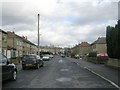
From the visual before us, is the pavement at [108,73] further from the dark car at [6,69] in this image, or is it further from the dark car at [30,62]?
the dark car at [6,69]

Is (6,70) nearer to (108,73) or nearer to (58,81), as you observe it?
(58,81)

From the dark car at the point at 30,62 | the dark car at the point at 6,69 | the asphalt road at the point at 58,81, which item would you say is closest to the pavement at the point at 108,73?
the asphalt road at the point at 58,81

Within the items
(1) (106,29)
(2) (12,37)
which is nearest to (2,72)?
(1) (106,29)

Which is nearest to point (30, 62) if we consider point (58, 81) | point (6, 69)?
point (58, 81)

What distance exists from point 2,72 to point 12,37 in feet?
208

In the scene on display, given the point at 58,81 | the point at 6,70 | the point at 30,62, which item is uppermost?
the point at 30,62

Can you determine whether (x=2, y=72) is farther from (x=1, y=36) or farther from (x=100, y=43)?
(x=100, y=43)

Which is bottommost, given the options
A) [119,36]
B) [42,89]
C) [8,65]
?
[42,89]

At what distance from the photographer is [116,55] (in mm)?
28875

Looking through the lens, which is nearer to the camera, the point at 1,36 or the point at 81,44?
the point at 1,36

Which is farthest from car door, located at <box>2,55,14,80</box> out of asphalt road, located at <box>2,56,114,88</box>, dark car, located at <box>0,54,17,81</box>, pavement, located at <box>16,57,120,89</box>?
pavement, located at <box>16,57,120,89</box>

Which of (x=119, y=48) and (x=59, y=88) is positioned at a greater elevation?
(x=119, y=48)

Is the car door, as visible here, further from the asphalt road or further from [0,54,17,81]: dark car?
the asphalt road

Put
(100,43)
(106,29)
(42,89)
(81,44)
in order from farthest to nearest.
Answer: (81,44), (100,43), (106,29), (42,89)
